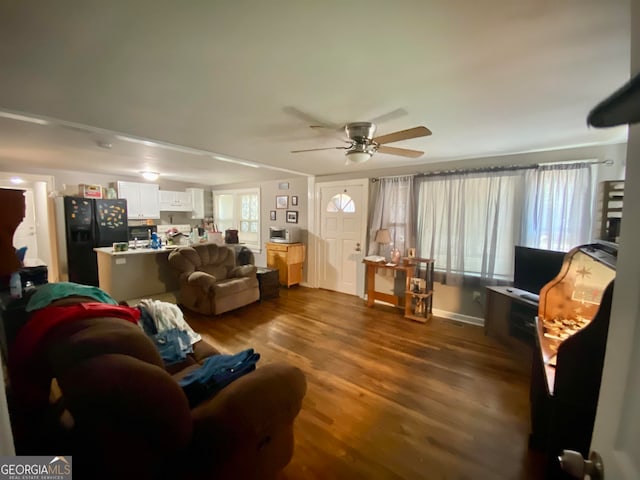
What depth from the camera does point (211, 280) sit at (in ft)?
11.8

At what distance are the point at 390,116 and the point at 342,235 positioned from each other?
9.33 ft

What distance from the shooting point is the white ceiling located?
1.06 metres

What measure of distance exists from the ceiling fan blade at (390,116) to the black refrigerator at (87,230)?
5.12 meters

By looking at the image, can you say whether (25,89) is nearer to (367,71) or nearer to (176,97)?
(176,97)

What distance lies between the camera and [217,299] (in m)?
3.56

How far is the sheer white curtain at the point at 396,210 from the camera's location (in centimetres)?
386

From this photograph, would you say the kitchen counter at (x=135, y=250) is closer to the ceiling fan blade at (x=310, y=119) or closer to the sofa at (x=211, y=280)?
the sofa at (x=211, y=280)

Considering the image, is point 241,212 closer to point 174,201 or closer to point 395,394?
point 174,201

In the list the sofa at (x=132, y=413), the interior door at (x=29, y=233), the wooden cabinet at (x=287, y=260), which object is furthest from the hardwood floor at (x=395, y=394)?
the interior door at (x=29, y=233)

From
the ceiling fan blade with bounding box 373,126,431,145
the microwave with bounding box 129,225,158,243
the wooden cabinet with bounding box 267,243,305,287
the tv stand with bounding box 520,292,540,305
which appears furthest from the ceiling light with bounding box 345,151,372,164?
the microwave with bounding box 129,225,158,243

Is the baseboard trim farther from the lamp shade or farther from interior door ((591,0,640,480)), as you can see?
interior door ((591,0,640,480))

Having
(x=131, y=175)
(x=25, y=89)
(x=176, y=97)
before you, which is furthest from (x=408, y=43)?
(x=131, y=175)

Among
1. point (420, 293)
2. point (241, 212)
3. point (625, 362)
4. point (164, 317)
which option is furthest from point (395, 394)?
point (241, 212)

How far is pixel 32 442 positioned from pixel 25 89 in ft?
6.73
